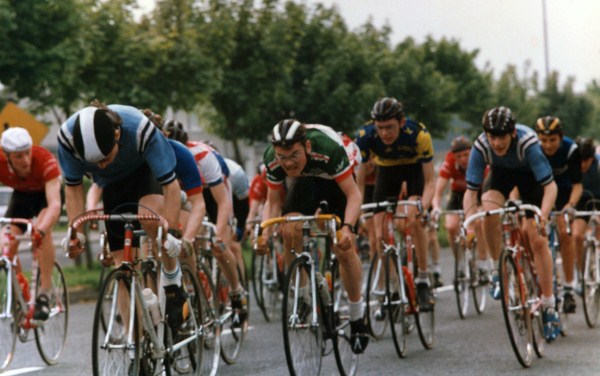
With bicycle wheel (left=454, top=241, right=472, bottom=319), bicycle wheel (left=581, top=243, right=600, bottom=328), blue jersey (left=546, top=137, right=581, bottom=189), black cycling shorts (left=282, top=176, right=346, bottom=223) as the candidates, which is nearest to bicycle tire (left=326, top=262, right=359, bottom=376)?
black cycling shorts (left=282, top=176, right=346, bottom=223)

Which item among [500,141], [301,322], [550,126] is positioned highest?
[550,126]

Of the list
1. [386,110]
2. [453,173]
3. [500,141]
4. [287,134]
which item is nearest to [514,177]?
[500,141]

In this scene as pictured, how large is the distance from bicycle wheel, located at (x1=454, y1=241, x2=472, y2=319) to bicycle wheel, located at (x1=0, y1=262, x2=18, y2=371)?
4897 millimetres

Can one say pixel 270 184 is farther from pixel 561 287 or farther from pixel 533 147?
pixel 561 287

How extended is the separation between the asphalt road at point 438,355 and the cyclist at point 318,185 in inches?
21.9

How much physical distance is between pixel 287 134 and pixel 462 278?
5.67 m

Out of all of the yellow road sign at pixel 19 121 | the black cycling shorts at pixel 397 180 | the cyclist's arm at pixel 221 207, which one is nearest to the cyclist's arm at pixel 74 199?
the cyclist's arm at pixel 221 207

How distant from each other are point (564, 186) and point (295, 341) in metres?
5.14

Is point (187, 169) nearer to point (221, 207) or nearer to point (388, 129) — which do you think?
point (221, 207)

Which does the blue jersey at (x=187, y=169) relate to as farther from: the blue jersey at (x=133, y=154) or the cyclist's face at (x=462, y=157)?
the cyclist's face at (x=462, y=157)

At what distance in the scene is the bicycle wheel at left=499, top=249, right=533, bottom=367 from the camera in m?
8.84

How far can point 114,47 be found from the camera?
21344 millimetres

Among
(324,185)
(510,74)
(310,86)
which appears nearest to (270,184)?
(324,185)

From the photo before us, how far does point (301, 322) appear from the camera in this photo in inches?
301
